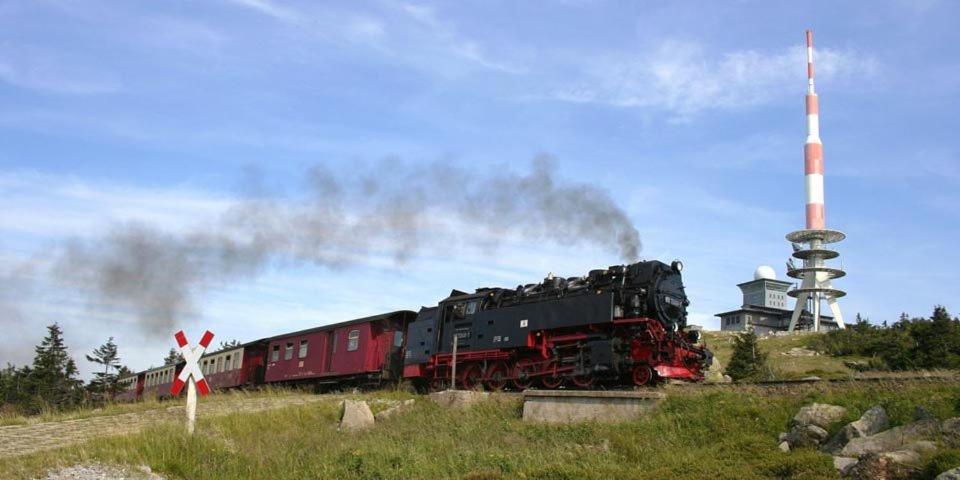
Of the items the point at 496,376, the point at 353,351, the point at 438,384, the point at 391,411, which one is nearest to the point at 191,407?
the point at 391,411

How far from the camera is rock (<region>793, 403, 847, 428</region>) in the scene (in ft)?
42.9

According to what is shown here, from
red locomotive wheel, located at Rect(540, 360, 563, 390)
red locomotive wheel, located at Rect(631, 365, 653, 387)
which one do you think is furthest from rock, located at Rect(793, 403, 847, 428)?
red locomotive wheel, located at Rect(540, 360, 563, 390)

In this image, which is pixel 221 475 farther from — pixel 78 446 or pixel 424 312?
pixel 424 312

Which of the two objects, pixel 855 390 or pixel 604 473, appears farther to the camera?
pixel 855 390

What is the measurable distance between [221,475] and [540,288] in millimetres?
11709

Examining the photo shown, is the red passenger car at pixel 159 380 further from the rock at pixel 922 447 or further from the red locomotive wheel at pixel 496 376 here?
the rock at pixel 922 447

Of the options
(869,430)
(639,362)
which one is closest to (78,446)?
(639,362)

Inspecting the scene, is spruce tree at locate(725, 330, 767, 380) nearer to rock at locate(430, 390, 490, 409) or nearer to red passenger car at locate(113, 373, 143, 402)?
rock at locate(430, 390, 490, 409)

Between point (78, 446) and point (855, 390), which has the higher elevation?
point (855, 390)

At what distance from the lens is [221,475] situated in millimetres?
13430

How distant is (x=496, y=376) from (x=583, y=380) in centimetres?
341

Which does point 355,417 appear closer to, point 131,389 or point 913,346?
point 913,346

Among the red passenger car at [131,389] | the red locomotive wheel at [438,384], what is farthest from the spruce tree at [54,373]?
the red locomotive wheel at [438,384]

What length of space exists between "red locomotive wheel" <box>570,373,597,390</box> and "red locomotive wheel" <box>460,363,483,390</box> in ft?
12.6
